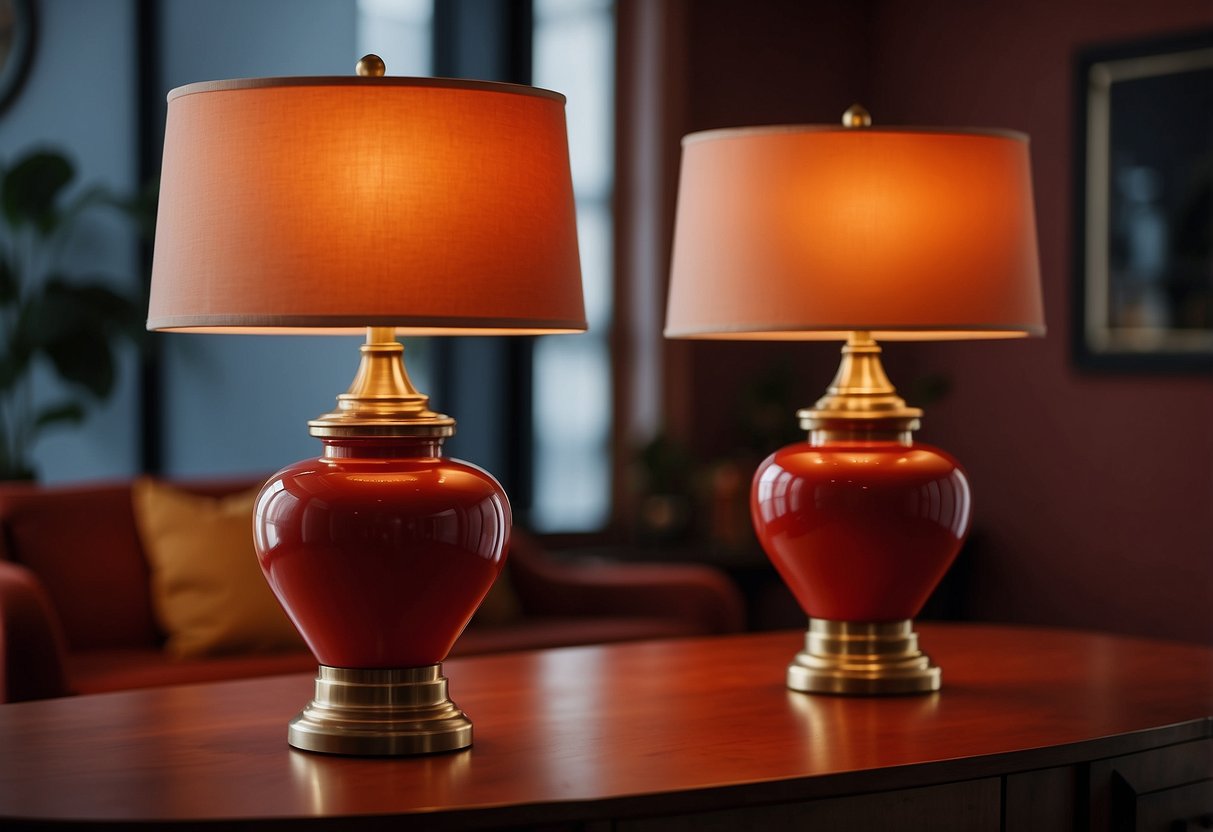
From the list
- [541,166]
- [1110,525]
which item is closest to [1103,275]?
[1110,525]

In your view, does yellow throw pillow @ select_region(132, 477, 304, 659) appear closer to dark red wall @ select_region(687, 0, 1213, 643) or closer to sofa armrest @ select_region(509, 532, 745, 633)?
sofa armrest @ select_region(509, 532, 745, 633)

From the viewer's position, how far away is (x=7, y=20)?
4035mm

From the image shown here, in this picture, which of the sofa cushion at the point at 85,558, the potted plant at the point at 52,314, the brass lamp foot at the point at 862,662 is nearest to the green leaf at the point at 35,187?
the potted plant at the point at 52,314

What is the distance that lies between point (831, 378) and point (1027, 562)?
89 cm

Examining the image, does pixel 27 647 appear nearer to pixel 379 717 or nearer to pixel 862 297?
pixel 379 717

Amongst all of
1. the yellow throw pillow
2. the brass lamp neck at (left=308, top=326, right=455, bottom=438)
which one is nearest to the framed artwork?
the yellow throw pillow

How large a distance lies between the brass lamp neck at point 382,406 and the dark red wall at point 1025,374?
135 inches

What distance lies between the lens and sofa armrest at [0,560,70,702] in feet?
8.92

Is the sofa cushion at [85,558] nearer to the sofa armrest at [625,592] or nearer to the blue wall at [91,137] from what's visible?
the blue wall at [91,137]

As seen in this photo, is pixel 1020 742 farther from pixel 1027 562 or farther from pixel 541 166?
pixel 1027 562

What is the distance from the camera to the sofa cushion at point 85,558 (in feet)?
10.7

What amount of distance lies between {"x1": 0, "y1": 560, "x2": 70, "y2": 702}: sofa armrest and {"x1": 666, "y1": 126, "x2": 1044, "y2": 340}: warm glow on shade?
152 centimetres

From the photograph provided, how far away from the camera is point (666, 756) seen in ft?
4.81

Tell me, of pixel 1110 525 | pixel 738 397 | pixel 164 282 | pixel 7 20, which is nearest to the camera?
pixel 164 282
